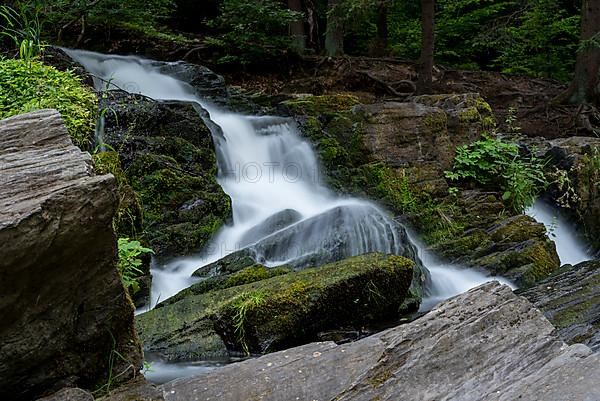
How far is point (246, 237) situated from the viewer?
7.40 m

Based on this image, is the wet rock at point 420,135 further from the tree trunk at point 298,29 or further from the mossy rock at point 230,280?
the tree trunk at point 298,29

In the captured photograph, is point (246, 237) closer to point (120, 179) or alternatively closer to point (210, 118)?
point (120, 179)

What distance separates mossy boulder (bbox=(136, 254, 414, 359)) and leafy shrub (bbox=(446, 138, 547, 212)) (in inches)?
174

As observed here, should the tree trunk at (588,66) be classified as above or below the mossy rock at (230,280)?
above

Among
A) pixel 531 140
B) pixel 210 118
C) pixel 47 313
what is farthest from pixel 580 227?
pixel 47 313

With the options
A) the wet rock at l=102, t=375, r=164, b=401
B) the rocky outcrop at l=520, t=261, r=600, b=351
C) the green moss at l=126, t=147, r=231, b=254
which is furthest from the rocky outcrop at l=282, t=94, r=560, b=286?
the wet rock at l=102, t=375, r=164, b=401

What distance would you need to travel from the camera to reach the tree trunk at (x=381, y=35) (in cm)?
1809

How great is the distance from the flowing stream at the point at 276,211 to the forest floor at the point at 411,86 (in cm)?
295

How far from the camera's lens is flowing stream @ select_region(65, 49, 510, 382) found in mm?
6703

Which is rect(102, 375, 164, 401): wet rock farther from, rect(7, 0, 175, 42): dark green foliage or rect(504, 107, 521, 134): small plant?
rect(504, 107, 521, 134): small plant

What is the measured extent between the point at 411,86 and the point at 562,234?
20.1ft

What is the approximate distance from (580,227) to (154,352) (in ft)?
22.4

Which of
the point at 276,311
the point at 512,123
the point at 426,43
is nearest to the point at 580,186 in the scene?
the point at 512,123

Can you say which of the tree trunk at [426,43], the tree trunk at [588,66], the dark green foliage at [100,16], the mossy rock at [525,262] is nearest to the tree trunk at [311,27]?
the dark green foliage at [100,16]
